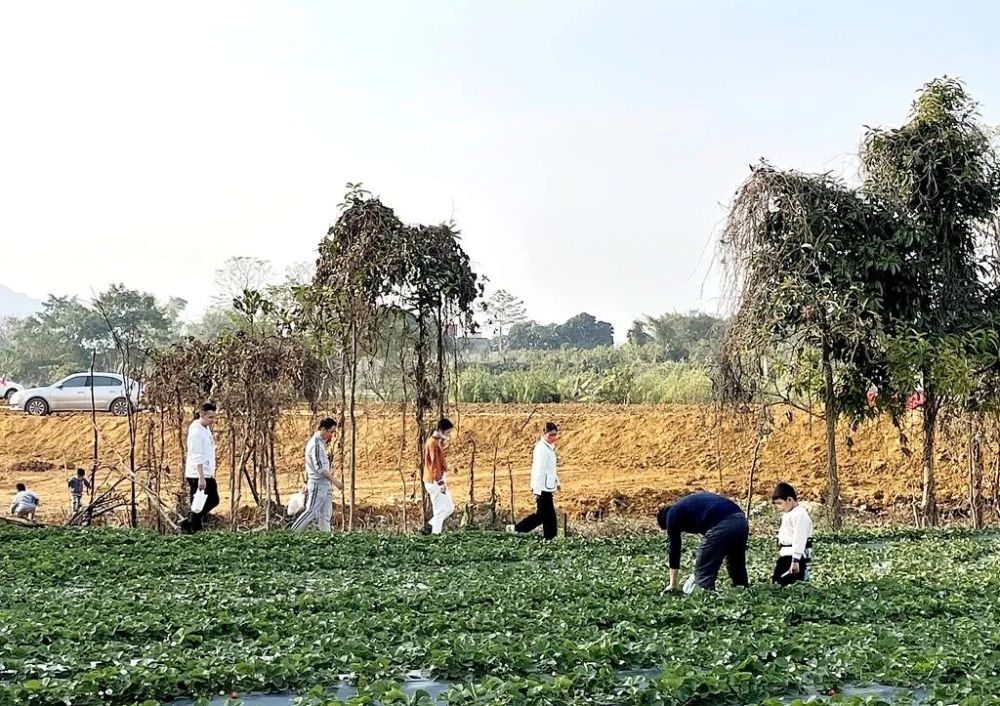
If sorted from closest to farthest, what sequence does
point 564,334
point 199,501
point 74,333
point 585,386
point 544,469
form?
point 544,469 < point 199,501 < point 585,386 < point 74,333 < point 564,334

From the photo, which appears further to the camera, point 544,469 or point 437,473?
point 437,473

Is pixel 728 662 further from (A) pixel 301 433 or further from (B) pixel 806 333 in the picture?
(A) pixel 301 433

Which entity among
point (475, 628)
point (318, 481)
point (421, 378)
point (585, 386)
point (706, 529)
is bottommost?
point (475, 628)

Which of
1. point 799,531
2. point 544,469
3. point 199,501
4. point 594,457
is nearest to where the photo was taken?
point 799,531

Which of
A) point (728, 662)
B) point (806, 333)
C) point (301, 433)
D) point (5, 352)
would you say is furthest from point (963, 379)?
point (5, 352)

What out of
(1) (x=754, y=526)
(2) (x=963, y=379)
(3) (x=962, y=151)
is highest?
(3) (x=962, y=151)

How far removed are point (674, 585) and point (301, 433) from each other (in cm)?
2202

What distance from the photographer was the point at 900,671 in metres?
7.64

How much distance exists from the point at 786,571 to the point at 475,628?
3.61 m

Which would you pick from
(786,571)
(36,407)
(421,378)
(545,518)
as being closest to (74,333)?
(36,407)

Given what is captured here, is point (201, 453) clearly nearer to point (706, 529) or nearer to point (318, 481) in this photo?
point (318, 481)

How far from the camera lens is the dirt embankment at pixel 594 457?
25.6 m

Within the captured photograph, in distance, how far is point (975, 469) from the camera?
18625 millimetres

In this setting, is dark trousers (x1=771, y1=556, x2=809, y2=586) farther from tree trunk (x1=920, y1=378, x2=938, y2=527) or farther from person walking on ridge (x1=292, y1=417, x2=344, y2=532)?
tree trunk (x1=920, y1=378, x2=938, y2=527)
